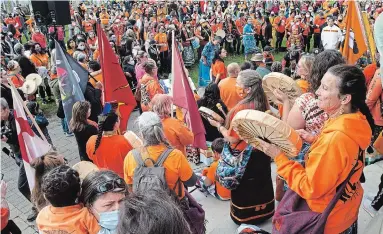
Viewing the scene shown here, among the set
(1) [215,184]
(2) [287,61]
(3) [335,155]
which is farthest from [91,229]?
(2) [287,61]

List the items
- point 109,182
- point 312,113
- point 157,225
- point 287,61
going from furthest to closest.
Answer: point 287,61
point 312,113
point 109,182
point 157,225

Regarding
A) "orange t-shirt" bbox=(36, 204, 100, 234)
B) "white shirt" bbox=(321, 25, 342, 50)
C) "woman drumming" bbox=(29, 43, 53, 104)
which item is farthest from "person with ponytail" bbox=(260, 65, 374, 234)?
"white shirt" bbox=(321, 25, 342, 50)

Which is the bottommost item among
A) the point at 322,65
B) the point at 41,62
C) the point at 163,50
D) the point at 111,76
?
the point at 163,50

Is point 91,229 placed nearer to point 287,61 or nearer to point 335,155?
point 335,155


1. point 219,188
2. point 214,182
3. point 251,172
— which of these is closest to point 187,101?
point 214,182

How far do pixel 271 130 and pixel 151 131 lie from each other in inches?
43.5

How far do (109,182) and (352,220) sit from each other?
1588 millimetres

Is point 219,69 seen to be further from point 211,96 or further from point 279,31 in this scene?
point 279,31

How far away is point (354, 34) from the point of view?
223 inches

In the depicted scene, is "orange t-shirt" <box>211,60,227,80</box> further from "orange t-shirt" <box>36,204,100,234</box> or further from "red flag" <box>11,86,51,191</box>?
"orange t-shirt" <box>36,204,100,234</box>

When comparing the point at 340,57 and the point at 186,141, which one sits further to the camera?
the point at 186,141

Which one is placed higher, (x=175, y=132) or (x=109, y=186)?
(x=109, y=186)

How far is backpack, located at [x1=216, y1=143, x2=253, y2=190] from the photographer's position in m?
3.30

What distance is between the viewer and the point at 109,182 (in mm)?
2445
